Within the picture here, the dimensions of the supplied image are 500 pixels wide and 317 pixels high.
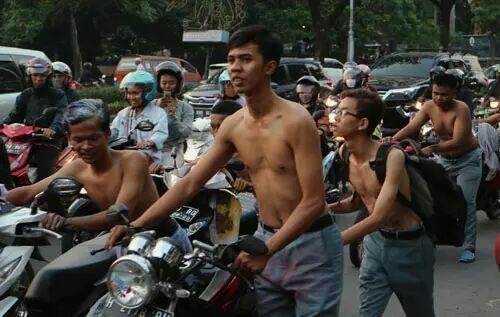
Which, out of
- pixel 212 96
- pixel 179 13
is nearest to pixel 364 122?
pixel 212 96

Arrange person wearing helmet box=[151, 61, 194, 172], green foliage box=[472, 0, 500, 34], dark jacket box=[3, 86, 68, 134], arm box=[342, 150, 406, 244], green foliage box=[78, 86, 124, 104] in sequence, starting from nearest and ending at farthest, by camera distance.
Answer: arm box=[342, 150, 406, 244], person wearing helmet box=[151, 61, 194, 172], dark jacket box=[3, 86, 68, 134], green foliage box=[78, 86, 124, 104], green foliage box=[472, 0, 500, 34]

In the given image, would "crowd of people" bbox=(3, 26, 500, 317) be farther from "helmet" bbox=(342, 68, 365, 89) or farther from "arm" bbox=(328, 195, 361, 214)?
"helmet" bbox=(342, 68, 365, 89)

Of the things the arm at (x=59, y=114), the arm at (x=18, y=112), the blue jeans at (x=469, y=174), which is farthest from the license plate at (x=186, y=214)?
the arm at (x=18, y=112)

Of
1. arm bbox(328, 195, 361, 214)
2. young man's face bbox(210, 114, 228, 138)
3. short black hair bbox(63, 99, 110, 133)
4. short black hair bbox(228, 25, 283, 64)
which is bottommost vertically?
arm bbox(328, 195, 361, 214)

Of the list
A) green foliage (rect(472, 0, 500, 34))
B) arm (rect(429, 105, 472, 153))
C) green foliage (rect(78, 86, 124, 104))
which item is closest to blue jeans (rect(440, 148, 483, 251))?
arm (rect(429, 105, 472, 153))

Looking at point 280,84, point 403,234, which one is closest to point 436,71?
point 403,234

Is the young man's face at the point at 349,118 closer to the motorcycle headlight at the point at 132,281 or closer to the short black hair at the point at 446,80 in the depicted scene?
the motorcycle headlight at the point at 132,281

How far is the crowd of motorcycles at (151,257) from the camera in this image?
8.94 ft

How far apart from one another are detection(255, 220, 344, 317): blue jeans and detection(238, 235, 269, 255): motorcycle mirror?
52cm

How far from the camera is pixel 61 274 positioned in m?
3.19

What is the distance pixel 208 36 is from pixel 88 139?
800 inches

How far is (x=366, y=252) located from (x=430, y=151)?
103 inches

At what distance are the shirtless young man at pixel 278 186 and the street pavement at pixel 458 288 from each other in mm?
2373

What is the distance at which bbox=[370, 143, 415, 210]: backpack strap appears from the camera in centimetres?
386
